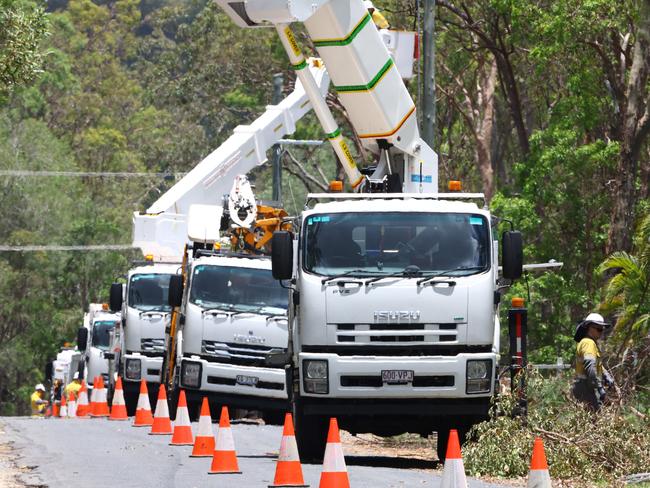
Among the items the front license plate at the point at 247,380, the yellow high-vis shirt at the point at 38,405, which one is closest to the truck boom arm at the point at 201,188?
the front license plate at the point at 247,380

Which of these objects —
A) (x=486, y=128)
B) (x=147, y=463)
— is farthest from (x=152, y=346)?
(x=486, y=128)

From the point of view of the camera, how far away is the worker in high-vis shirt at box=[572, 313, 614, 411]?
15.7m

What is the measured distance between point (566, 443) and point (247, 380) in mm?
7879

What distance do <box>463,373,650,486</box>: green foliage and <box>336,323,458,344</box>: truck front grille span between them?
92 cm

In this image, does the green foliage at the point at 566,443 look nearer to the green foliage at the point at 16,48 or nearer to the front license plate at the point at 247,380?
the front license plate at the point at 247,380

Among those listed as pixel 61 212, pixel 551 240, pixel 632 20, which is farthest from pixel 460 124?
pixel 61 212

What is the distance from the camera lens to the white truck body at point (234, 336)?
2086 cm

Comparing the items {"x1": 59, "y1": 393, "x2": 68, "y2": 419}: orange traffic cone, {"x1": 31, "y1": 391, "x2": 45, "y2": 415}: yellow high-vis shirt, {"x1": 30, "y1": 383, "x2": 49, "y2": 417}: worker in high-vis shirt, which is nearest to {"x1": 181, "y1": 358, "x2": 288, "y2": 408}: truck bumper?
{"x1": 59, "y1": 393, "x2": 68, "y2": 419}: orange traffic cone

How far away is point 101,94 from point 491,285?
215 ft

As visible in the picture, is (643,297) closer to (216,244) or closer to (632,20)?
(216,244)

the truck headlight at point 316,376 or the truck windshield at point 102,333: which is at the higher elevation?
the truck headlight at point 316,376

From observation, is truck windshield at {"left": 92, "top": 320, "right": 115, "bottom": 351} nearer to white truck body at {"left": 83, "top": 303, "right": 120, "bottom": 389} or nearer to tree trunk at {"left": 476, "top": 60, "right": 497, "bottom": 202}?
white truck body at {"left": 83, "top": 303, "right": 120, "bottom": 389}

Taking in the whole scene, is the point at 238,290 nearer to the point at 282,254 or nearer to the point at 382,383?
the point at 282,254

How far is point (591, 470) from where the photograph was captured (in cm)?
1352
